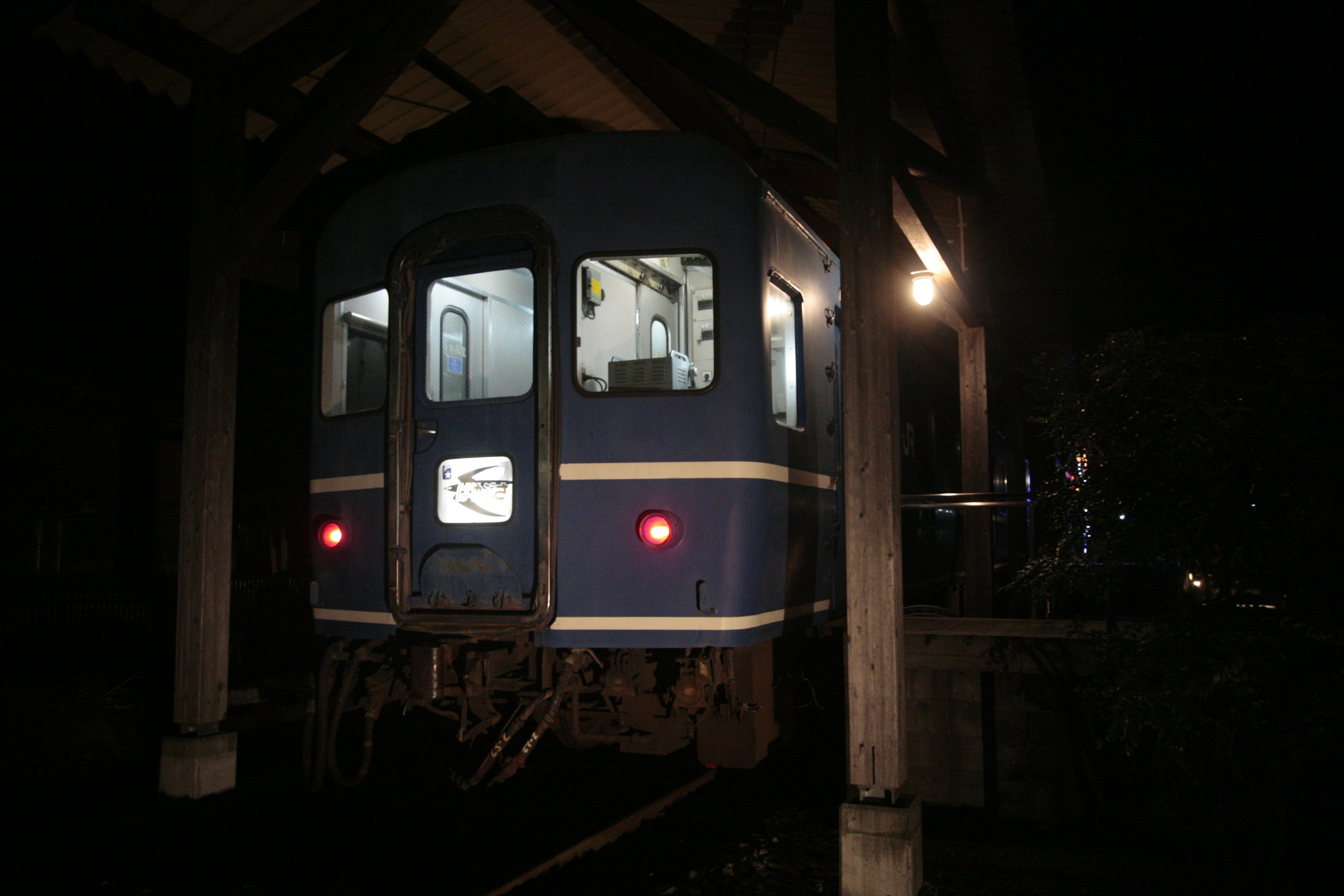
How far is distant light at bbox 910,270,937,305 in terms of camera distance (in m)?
7.61

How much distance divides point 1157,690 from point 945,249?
4.16m

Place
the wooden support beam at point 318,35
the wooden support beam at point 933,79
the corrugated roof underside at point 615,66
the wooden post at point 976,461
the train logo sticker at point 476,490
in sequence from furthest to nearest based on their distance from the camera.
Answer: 1. the wooden post at point 976,461
2. the corrugated roof underside at point 615,66
3. the wooden support beam at point 933,79
4. the wooden support beam at point 318,35
5. the train logo sticker at point 476,490

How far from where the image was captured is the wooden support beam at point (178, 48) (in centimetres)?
553

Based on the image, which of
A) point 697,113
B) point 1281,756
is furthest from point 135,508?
point 1281,756

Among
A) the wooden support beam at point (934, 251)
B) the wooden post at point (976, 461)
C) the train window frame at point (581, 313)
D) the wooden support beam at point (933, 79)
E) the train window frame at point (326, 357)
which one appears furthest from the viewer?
the wooden post at point (976, 461)

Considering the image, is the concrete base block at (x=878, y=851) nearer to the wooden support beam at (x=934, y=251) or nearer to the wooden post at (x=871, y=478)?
the wooden post at (x=871, y=478)

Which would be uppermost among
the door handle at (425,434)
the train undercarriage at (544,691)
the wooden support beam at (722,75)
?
the wooden support beam at (722,75)

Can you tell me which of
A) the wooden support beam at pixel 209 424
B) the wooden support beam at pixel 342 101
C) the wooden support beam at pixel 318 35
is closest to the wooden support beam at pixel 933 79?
the wooden support beam at pixel 342 101

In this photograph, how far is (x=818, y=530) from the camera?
5613mm

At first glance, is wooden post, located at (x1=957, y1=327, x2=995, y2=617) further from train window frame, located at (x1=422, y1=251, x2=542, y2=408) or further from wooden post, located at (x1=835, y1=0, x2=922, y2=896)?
train window frame, located at (x1=422, y1=251, x2=542, y2=408)

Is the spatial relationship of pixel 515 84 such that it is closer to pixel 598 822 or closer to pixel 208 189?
pixel 208 189

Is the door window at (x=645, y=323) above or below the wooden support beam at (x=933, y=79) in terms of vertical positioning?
below

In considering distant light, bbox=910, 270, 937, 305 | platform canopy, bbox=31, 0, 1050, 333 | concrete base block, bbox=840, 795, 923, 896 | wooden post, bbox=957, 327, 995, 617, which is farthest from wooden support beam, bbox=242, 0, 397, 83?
wooden post, bbox=957, 327, 995, 617

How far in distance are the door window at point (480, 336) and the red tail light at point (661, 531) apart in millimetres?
1011
